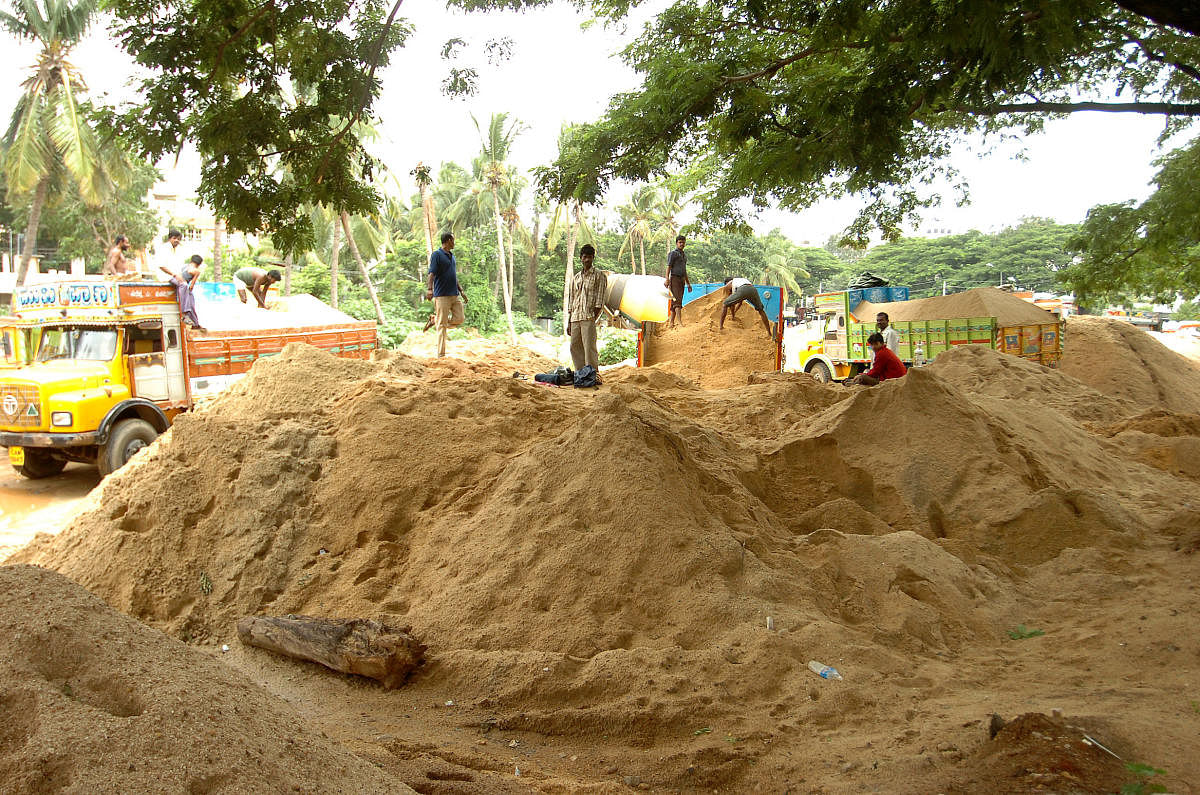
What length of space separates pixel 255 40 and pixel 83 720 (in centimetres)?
648

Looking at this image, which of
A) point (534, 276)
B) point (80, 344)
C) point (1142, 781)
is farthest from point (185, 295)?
point (534, 276)

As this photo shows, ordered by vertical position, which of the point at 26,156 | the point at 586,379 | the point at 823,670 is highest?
the point at 26,156

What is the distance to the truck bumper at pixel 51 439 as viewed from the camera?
9.88 metres

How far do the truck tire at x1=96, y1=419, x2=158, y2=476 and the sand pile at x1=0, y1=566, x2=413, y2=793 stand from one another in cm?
856

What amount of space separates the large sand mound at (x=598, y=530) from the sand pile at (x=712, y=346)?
516cm

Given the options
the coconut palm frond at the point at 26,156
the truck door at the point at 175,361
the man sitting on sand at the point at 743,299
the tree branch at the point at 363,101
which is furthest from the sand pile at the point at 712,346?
the coconut palm frond at the point at 26,156

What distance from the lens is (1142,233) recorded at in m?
12.0

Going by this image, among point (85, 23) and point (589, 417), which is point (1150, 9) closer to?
point (589, 417)

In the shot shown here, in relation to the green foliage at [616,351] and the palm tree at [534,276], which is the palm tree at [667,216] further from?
the green foliage at [616,351]

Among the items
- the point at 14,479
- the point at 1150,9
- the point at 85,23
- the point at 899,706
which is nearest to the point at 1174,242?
the point at 1150,9

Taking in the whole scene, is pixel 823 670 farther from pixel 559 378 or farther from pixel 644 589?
pixel 559 378

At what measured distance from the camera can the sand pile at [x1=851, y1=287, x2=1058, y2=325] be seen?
46.1ft

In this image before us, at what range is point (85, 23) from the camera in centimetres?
2117

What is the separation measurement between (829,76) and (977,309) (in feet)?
25.6
